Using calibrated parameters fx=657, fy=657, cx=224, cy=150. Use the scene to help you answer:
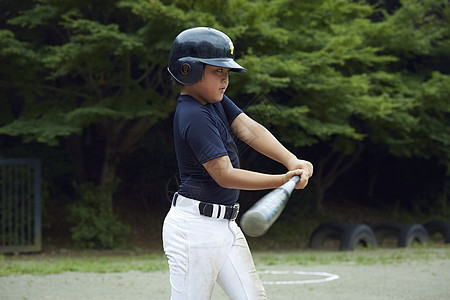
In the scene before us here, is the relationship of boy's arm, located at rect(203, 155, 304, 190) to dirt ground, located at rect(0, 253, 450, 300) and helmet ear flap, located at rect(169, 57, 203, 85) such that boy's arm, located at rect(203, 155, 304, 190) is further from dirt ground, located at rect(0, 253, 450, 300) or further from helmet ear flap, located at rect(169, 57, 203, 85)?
dirt ground, located at rect(0, 253, 450, 300)

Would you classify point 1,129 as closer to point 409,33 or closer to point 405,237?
point 405,237

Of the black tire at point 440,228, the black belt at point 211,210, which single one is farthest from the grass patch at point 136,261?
the black belt at point 211,210

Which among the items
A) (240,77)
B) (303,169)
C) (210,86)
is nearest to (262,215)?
(303,169)

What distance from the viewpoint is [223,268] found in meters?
3.33

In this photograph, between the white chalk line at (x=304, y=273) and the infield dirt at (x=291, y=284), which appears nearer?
the infield dirt at (x=291, y=284)

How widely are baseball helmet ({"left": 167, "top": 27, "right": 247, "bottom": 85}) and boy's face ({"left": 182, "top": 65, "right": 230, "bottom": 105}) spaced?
1.7 inches

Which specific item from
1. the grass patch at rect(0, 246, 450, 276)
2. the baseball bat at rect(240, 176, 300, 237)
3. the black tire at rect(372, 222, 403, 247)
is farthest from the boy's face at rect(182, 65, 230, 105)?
the black tire at rect(372, 222, 403, 247)

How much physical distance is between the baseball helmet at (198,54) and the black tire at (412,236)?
1204 cm

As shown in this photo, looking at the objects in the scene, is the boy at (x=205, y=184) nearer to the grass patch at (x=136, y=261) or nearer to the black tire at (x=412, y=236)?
the grass patch at (x=136, y=261)

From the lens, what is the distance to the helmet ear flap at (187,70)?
320 cm

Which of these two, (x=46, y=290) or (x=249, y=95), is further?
(x=249, y=95)

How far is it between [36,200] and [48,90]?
250 cm

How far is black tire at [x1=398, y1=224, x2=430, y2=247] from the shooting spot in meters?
14.4

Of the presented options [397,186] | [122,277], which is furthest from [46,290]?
[397,186]
